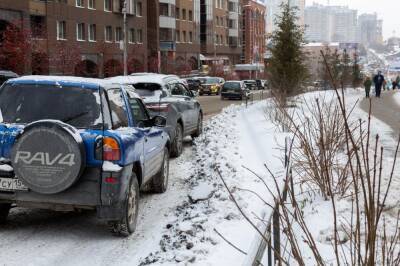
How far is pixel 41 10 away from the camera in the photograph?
4391 centimetres

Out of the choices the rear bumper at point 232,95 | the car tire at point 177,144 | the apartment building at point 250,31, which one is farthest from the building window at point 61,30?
the apartment building at point 250,31

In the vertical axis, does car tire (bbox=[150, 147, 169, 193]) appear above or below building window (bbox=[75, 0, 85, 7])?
below

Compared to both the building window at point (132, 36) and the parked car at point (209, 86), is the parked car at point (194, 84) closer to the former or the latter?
the parked car at point (209, 86)

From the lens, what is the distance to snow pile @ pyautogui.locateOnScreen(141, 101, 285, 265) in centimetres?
562

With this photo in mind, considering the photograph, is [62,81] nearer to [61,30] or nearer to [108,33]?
[61,30]

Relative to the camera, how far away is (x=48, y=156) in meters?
5.88

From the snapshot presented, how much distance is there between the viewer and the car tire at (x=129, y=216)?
636cm

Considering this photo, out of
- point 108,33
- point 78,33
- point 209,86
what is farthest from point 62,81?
point 108,33

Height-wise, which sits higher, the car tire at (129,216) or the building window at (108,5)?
the building window at (108,5)

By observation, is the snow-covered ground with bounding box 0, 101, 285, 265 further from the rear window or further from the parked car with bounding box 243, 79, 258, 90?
the parked car with bounding box 243, 79, 258, 90

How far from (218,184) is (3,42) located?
3174 cm

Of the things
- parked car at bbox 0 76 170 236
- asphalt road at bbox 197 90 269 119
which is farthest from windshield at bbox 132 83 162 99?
asphalt road at bbox 197 90 269 119

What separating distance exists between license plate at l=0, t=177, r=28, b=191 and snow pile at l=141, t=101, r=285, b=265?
155 centimetres

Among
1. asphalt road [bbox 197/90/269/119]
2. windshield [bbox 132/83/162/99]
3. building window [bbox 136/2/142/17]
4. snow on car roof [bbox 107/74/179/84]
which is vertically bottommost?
asphalt road [bbox 197/90/269/119]
